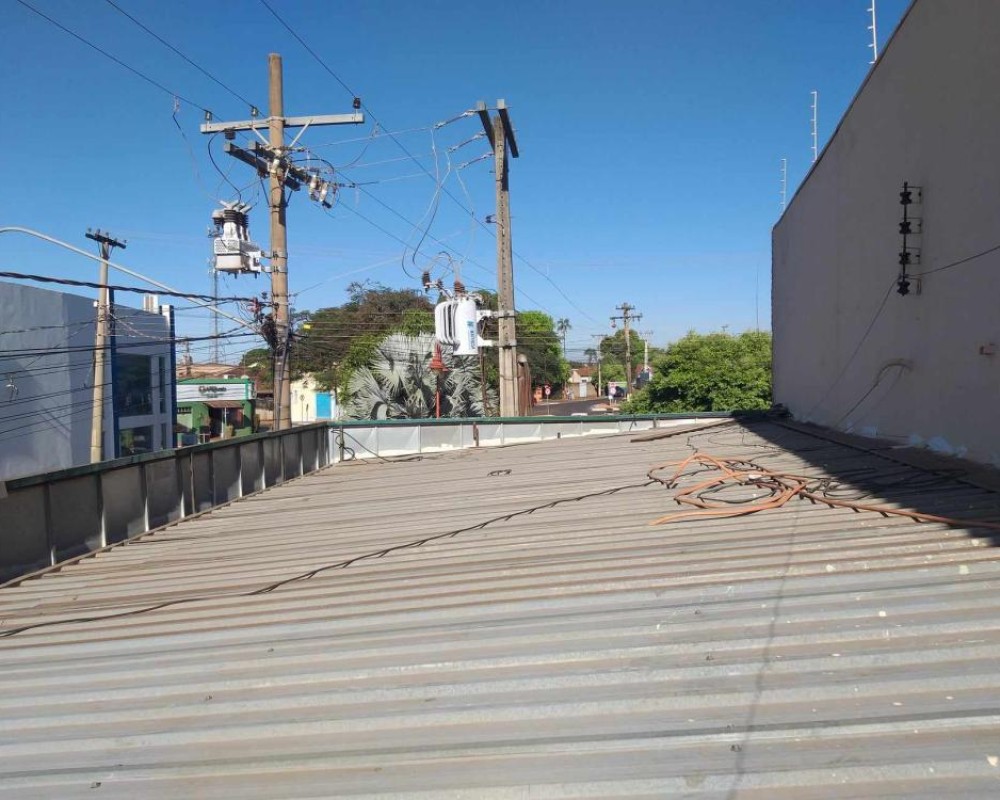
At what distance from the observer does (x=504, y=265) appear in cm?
1769

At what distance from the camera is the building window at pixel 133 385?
27078mm

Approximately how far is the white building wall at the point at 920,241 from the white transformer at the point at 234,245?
415 inches

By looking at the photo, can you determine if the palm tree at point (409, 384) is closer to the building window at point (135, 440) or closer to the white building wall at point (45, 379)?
the white building wall at point (45, 379)

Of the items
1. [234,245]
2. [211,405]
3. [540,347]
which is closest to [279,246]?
[234,245]

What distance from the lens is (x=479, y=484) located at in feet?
28.1

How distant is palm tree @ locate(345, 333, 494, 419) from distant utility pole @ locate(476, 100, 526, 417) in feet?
10.6

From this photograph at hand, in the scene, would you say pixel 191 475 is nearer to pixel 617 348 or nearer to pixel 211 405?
pixel 211 405

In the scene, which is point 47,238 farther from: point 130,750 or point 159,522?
point 130,750

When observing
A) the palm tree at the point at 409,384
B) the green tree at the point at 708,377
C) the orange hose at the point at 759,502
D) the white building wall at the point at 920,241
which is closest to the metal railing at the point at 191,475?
the palm tree at the point at 409,384

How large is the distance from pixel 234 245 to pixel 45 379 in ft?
38.1

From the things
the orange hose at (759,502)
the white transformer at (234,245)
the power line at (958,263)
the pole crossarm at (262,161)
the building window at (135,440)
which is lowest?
the building window at (135,440)

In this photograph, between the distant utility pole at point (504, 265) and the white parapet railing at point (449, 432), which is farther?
the distant utility pole at point (504, 265)

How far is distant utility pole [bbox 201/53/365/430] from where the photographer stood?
1464 centimetres

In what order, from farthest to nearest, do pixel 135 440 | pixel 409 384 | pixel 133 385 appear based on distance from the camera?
pixel 135 440
pixel 133 385
pixel 409 384
